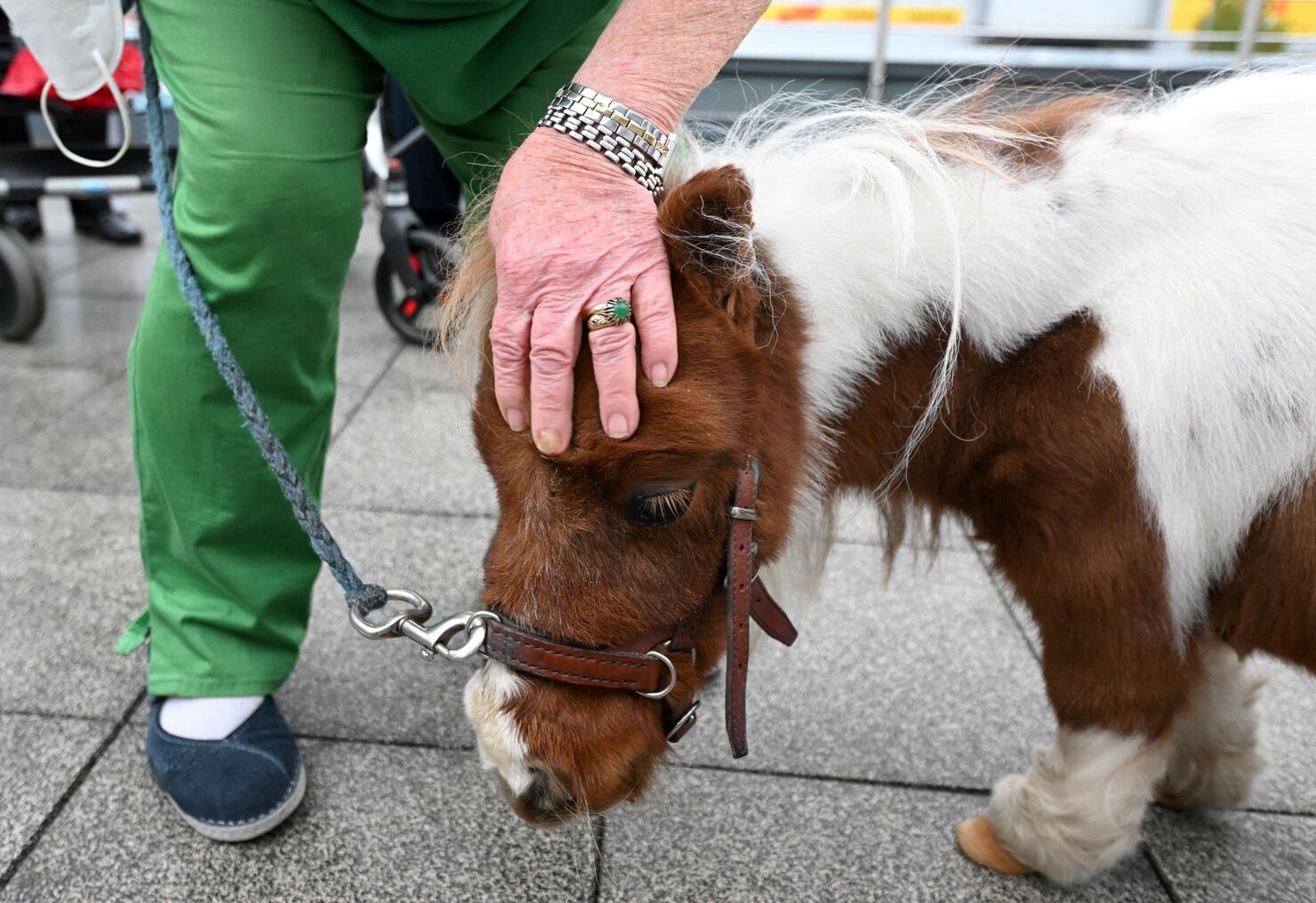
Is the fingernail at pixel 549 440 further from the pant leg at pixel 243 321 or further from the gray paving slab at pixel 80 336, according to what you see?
the gray paving slab at pixel 80 336

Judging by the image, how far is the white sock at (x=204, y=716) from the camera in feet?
6.21

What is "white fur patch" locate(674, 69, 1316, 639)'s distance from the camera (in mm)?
1351

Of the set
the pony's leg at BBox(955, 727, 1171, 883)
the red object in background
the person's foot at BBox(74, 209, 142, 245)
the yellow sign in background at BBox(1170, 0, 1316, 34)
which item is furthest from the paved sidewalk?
the yellow sign in background at BBox(1170, 0, 1316, 34)

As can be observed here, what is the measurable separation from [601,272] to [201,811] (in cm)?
134

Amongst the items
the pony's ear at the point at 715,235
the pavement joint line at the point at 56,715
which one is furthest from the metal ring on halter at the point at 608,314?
the pavement joint line at the point at 56,715

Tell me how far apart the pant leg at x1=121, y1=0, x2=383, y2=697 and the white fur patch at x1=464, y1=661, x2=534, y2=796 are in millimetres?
733

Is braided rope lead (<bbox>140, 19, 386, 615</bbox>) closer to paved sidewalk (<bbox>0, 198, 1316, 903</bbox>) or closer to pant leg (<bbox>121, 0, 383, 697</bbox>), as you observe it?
pant leg (<bbox>121, 0, 383, 697</bbox>)

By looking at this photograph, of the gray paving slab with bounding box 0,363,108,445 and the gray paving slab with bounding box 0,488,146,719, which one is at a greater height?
the gray paving slab with bounding box 0,488,146,719

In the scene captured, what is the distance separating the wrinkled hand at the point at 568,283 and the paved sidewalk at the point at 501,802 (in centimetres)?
95

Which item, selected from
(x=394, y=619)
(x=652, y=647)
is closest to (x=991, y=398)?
(x=652, y=647)

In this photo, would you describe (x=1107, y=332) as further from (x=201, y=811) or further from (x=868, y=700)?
(x=201, y=811)

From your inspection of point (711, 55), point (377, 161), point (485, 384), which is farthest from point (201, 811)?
point (377, 161)

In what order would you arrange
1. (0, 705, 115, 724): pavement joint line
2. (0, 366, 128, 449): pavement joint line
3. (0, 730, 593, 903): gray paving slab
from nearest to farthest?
(0, 730, 593, 903): gray paving slab < (0, 705, 115, 724): pavement joint line < (0, 366, 128, 449): pavement joint line

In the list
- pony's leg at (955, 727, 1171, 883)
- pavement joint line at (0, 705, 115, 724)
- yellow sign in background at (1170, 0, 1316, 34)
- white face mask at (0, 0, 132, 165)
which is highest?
white face mask at (0, 0, 132, 165)
